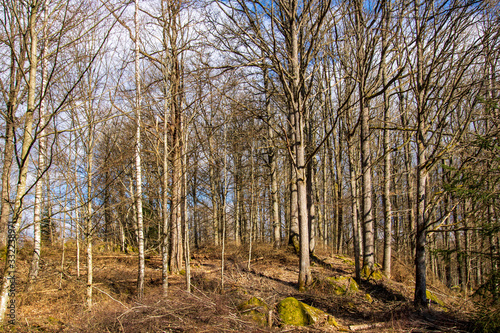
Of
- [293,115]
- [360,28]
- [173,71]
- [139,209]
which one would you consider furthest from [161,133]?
[360,28]

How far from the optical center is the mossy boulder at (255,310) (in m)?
5.53

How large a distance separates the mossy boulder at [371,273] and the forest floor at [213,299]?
0.21 metres

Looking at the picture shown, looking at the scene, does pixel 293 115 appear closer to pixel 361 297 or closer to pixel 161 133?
pixel 161 133

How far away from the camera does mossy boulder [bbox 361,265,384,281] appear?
9.55 m

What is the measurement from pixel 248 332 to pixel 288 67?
25.9 feet

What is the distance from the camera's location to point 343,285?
8.84 metres

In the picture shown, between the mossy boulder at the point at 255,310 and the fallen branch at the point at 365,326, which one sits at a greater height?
the mossy boulder at the point at 255,310

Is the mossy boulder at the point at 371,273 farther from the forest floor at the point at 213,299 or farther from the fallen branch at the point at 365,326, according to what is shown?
the fallen branch at the point at 365,326

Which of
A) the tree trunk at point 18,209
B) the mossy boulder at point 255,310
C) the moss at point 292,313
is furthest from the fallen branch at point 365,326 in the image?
the tree trunk at point 18,209

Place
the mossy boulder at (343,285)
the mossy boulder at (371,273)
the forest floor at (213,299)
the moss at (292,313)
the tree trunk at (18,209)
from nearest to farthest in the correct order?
the tree trunk at (18,209)
the forest floor at (213,299)
the moss at (292,313)
the mossy boulder at (343,285)
the mossy boulder at (371,273)

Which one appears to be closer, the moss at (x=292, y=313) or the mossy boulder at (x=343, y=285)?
the moss at (x=292, y=313)

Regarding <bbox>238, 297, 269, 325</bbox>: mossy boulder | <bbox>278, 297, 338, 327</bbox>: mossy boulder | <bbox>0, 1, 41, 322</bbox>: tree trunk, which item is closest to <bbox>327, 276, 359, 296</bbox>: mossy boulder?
<bbox>278, 297, 338, 327</bbox>: mossy boulder

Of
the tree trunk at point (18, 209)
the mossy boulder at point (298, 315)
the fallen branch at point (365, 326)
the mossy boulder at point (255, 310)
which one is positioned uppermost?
the tree trunk at point (18, 209)

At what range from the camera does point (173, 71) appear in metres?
9.83
